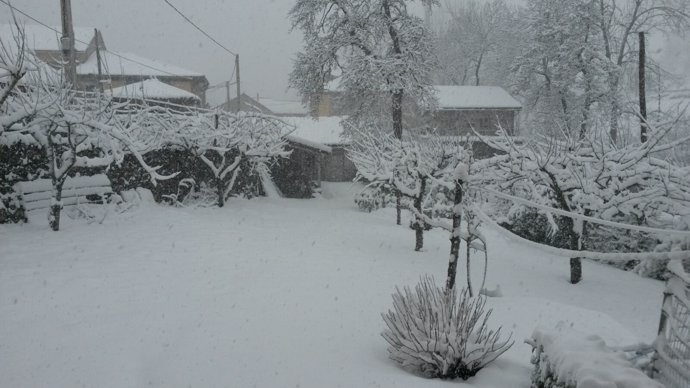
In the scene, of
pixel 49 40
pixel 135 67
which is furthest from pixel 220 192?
pixel 49 40

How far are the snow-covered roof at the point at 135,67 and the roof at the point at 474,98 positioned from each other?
21.6m

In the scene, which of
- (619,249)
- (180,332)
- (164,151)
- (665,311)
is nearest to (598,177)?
(619,249)

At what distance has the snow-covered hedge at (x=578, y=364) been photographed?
3.01 meters

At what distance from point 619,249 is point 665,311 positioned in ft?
37.7

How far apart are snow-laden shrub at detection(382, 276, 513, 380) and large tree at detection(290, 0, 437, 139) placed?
49.6 ft

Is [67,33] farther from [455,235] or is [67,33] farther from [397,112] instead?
[397,112]

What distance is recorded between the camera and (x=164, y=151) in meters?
14.5

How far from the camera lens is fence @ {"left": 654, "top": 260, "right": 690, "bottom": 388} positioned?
2.88 metres

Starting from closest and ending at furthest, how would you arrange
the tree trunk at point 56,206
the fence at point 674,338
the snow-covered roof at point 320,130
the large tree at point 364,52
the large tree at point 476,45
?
the fence at point 674,338, the tree trunk at point 56,206, the large tree at point 364,52, the snow-covered roof at point 320,130, the large tree at point 476,45

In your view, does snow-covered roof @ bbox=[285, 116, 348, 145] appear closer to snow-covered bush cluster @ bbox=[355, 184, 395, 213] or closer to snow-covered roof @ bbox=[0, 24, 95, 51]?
snow-covered bush cluster @ bbox=[355, 184, 395, 213]

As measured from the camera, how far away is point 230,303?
611cm

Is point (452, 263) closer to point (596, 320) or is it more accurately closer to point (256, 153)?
point (596, 320)

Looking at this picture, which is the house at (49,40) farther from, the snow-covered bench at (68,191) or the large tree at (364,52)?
the snow-covered bench at (68,191)

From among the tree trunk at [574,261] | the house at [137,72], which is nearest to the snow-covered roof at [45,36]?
the house at [137,72]
